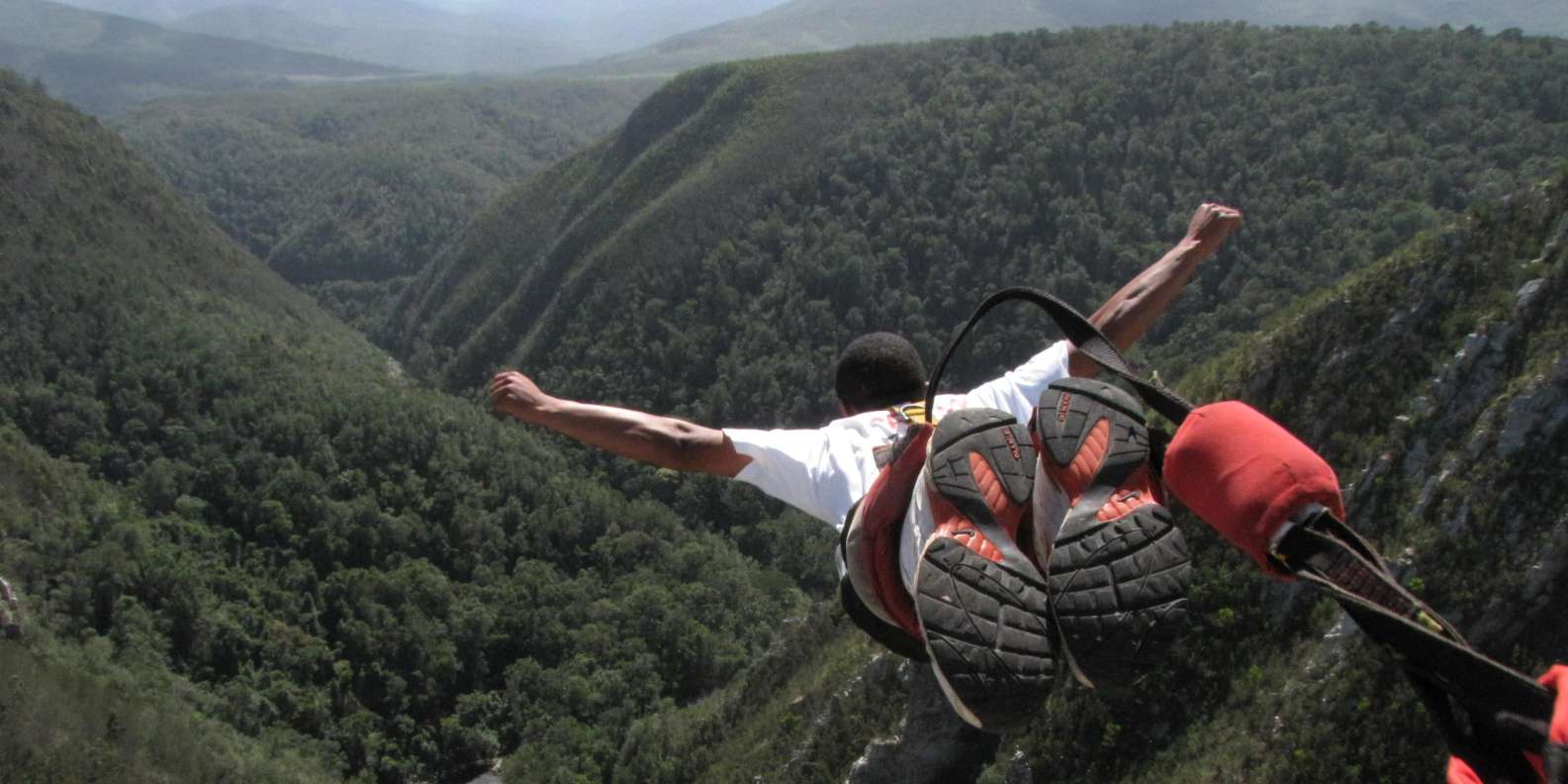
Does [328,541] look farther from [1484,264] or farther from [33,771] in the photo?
[1484,264]

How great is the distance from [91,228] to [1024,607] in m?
102

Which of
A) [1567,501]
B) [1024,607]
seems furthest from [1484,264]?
[1024,607]

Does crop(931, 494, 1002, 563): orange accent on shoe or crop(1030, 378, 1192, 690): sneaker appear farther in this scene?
crop(931, 494, 1002, 563): orange accent on shoe

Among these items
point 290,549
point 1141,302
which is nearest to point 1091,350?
point 1141,302

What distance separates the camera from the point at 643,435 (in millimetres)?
5105

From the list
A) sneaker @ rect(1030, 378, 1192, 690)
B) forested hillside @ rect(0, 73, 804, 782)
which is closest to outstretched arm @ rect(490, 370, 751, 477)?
sneaker @ rect(1030, 378, 1192, 690)

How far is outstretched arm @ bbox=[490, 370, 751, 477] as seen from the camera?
5.04 metres

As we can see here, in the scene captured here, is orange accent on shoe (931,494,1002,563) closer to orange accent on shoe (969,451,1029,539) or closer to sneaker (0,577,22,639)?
orange accent on shoe (969,451,1029,539)

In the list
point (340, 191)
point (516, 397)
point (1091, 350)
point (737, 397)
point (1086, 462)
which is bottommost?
point (737, 397)

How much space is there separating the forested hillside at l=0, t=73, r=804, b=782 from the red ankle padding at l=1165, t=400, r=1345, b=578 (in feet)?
169

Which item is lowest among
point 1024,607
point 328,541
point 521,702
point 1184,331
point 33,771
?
point 521,702

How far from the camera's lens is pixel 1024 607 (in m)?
3.60

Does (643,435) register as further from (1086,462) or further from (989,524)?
(1086,462)

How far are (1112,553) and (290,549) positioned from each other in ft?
252
